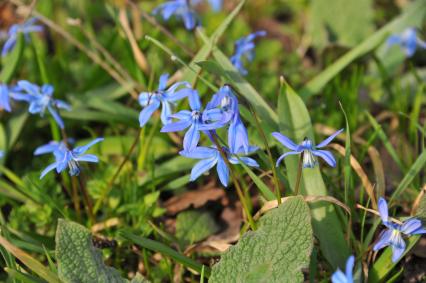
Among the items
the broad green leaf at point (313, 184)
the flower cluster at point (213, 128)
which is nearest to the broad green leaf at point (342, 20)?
the broad green leaf at point (313, 184)

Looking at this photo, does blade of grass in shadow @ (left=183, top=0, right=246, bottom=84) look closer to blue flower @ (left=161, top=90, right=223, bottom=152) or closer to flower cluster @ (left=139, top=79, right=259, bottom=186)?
flower cluster @ (left=139, top=79, right=259, bottom=186)

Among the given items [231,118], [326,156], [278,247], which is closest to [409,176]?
[326,156]

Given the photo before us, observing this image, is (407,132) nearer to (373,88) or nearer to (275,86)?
(373,88)

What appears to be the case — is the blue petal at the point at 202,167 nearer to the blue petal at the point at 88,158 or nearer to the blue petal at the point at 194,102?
the blue petal at the point at 194,102

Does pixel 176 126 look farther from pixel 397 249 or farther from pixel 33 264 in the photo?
pixel 397 249

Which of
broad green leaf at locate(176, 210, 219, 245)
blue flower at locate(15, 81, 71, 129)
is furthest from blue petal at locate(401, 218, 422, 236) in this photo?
blue flower at locate(15, 81, 71, 129)
